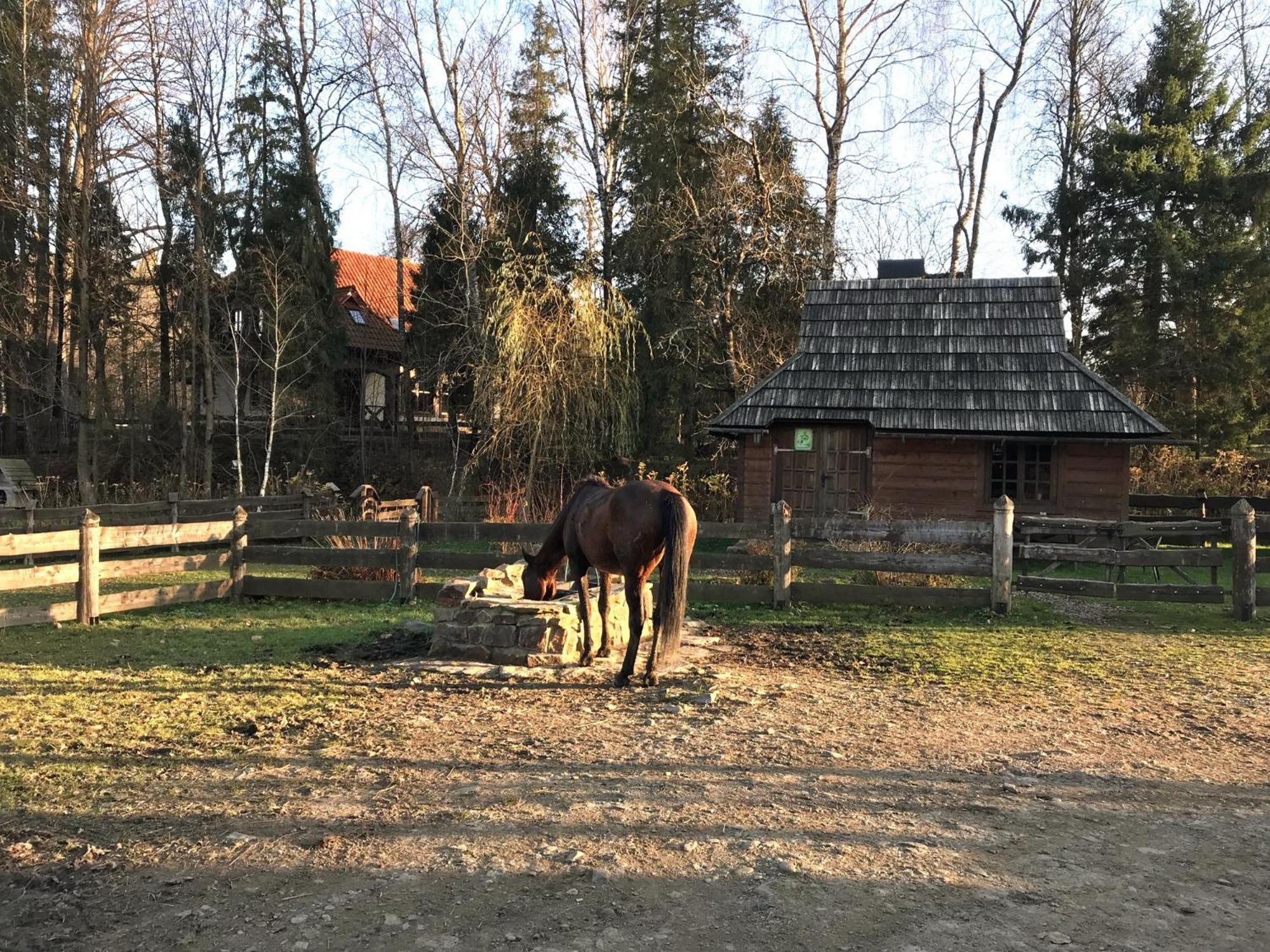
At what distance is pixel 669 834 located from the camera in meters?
4.18

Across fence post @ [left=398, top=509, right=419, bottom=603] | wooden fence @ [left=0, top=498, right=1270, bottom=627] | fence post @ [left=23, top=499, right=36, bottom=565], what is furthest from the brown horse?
fence post @ [left=23, top=499, right=36, bottom=565]

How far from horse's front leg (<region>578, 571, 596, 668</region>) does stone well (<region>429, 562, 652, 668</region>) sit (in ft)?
0.22

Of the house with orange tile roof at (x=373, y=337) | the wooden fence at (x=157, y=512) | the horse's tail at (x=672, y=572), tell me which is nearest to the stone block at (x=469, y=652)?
the horse's tail at (x=672, y=572)

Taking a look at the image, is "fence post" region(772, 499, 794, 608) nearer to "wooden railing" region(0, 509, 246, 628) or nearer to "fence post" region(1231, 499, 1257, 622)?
"fence post" region(1231, 499, 1257, 622)

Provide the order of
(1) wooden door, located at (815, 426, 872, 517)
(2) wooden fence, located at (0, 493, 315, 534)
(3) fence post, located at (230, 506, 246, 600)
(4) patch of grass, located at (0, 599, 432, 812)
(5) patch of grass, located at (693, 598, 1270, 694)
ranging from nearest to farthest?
(4) patch of grass, located at (0, 599, 432, 812), (5) patch of grass, located at (693, 598, 1270, 694), (3) fence post, located at (230, 506, 246, 600), (2) wooden fence, located at (0, 493, 315, 534), (1) wooden door, located at (815, 426, 872, 517)

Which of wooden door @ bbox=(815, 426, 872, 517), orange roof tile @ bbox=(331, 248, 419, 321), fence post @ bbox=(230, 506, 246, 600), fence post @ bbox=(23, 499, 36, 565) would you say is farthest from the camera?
orange roof tile @ bbox=(331, 248, 419, 321)

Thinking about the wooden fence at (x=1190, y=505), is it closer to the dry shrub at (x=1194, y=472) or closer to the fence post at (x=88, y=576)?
the dry shrub at (x=1194, y=472)

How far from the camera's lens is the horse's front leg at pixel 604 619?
8109 mm

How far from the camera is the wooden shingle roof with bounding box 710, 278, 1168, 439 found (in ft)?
56.5

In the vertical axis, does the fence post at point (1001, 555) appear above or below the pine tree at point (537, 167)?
below

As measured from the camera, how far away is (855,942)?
3.22m

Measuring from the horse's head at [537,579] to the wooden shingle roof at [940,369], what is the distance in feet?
33.2

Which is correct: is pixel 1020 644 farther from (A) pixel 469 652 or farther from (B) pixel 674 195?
(B) pixel 674 195

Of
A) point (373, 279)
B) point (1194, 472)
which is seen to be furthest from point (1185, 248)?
point (373, 279)
